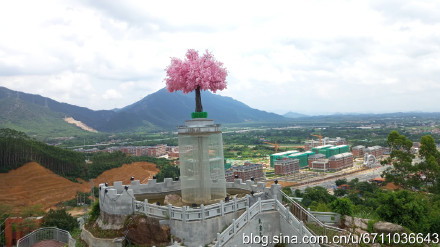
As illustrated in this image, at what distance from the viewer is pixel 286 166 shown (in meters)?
90.3

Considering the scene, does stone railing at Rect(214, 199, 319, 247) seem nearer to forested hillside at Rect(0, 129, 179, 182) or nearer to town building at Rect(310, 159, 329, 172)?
forested hillside at Rect(0, 129, 179, 182)

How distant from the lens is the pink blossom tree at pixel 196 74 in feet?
52.7

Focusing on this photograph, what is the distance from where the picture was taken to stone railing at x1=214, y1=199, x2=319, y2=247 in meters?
12.7

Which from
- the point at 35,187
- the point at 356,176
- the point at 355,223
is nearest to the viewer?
the point at 355,223

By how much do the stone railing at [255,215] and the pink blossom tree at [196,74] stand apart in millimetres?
5728

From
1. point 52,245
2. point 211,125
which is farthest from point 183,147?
point 52,245

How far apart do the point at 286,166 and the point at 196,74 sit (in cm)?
7855

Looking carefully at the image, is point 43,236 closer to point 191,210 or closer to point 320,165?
point 191,210

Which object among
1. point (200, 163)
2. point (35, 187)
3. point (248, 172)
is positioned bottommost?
point (248, 172)

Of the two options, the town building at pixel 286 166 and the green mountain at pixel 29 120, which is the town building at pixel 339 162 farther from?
the green mountain at pixel 29 120

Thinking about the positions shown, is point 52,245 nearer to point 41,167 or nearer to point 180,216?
point 180,216

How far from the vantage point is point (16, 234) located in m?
28.5

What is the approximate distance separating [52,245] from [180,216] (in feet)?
41.5

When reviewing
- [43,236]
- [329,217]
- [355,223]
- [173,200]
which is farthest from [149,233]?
[43,236]
